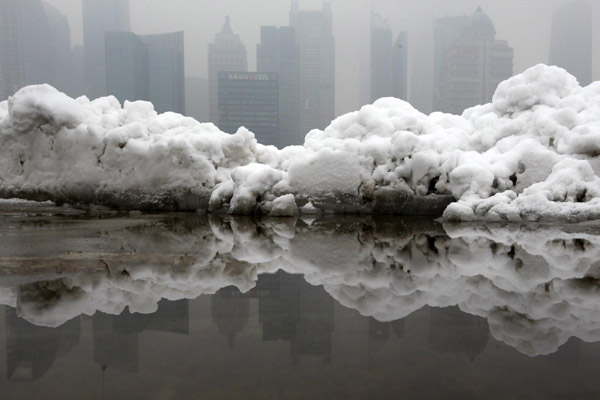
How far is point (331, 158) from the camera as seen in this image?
308 inches

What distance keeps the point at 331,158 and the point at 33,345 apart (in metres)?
6.31

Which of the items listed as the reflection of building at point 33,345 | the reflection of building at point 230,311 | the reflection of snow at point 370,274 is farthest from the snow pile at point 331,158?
the reflection of building at point 33,345

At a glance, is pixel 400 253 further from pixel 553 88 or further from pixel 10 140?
pixel 10 140

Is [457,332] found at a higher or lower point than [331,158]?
lower

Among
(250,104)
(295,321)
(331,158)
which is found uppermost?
(250,104)

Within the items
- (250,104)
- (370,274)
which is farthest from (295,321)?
(250,104)

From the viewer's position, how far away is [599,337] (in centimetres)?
194

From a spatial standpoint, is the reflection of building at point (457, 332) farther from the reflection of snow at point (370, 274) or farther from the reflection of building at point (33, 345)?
the reflection of building at point (33, 345)

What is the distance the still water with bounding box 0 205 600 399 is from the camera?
5.00 ft

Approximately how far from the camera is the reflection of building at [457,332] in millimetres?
1855

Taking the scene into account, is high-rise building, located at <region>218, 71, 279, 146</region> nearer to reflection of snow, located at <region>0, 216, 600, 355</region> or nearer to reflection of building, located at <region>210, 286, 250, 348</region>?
reflection of snow, located at <region>0, 216, 600, 355</region>

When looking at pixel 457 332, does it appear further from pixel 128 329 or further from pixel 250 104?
pixel 250 104

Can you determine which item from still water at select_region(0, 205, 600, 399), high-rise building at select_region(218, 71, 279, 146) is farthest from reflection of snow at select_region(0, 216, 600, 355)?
high-rise building at select_region(218, 71, 279, 146)

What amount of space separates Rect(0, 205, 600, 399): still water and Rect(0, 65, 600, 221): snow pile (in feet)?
10.6
